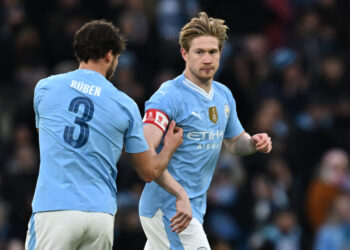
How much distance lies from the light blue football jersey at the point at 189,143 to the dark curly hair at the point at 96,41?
734mm

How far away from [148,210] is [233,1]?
8063 millimetres

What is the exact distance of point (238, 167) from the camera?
12023 mm

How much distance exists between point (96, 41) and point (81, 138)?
0.77m

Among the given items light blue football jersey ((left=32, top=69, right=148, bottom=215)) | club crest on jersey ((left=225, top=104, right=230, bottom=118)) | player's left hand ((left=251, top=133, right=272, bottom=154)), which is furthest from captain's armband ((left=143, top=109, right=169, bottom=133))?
player's left hand ((left=251, top=133, right=272, bottom=154))

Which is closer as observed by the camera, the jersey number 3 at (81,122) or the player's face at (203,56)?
the jersey number 3 at (81,122)

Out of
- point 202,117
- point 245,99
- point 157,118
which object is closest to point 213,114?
point 202,117

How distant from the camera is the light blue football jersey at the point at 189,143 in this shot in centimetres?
691

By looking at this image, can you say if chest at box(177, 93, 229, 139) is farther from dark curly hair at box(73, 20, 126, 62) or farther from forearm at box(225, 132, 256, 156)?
dark curly hair at box(73, 20, 126, 62)

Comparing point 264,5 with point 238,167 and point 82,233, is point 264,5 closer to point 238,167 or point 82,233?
point 238,167

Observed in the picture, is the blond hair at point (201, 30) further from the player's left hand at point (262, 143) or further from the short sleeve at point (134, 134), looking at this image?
the short sleeve at point (134, 134)

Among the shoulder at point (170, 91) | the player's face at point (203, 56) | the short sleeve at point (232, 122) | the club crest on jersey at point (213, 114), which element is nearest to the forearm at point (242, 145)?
the short sleeve at point (232, 122)

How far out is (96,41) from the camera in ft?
20.5

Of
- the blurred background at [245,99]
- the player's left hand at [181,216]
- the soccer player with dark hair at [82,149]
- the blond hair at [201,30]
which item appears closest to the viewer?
the soccer player with dark hair at [82,149]

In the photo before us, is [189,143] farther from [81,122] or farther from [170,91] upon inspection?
[81,122]
